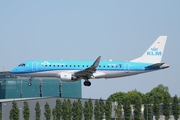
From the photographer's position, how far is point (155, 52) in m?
110

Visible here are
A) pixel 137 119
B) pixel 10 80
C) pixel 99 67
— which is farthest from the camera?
pixel 10 80

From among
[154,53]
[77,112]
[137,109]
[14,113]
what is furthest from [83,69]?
[137,109]

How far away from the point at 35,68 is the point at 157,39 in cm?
2518

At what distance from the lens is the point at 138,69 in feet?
344

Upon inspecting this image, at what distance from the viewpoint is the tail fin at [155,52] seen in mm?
108250

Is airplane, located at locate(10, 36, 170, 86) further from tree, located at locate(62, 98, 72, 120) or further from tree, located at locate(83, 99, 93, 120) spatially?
tree, located at locate(83, 99, 93, 120)

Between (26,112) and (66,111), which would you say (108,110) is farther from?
(26,112)

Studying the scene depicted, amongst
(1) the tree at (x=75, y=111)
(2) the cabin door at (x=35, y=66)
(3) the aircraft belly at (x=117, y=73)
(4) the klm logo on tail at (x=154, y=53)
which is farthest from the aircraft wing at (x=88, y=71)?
(1) the tree at (x=75, y=111)

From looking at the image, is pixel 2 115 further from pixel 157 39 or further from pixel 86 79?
pixel 157 39

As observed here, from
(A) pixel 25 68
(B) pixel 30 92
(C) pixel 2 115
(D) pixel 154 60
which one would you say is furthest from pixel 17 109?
(B) pixel 30 92

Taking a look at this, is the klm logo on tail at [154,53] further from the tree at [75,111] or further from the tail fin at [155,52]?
the tree at [75,111]

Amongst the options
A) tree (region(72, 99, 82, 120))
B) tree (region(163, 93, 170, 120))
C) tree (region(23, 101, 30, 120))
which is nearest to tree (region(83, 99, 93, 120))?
tree (region(72, 99, 82, 120))

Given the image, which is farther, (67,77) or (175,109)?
(175,109)

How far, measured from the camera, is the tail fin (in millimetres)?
108250
